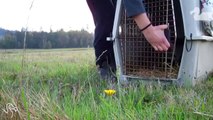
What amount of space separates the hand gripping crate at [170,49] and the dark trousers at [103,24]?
0.24 meters

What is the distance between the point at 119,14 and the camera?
1752mm

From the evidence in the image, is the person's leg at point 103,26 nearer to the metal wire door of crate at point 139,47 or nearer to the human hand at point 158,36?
the metal wire door of crate at point 139,47

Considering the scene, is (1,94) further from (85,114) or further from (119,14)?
(119,14)

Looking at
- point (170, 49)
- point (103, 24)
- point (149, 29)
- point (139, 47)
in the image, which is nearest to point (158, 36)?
point (149, 29)

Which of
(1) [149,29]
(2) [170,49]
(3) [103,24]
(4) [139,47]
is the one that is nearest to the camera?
(1) [149,29]

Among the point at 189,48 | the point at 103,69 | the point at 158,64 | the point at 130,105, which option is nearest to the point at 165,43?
the point at 189,48

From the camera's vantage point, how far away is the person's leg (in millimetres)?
2031

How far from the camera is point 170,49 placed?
171 cm

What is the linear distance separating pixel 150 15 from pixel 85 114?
3.63ft

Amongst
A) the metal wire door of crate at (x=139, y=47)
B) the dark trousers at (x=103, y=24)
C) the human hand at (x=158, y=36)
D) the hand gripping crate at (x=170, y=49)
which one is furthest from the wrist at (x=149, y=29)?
the dark trousers at (x=103, y=24)

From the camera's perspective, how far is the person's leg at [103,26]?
203cm

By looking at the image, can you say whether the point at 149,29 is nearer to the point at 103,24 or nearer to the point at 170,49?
the point at 170,49

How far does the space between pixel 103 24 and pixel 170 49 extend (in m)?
0.58

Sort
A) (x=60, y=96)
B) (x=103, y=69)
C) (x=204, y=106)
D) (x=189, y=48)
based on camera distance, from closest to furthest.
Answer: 1. (x=204, y=106)
2. (x=60, y=96)
3. (x=189, y=48)
4. (x=103, y=69)
